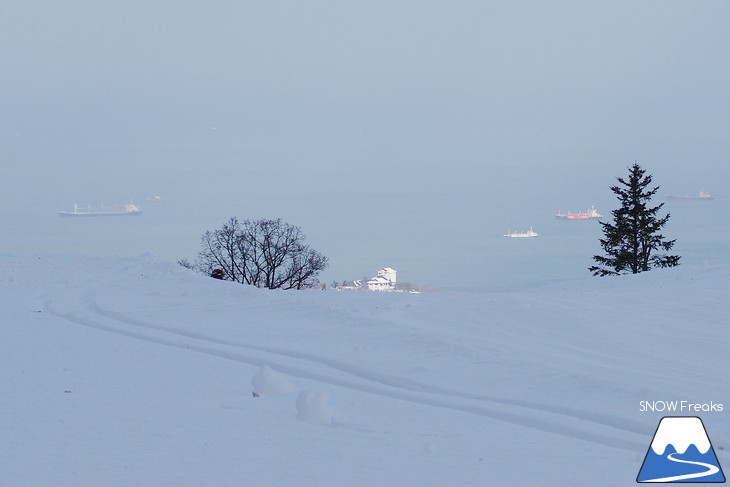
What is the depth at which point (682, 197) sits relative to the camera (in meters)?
156

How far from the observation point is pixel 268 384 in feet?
34.7

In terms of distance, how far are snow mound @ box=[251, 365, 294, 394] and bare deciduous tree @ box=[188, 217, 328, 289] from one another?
3041 centimetres

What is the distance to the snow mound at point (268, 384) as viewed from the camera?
10.6 m

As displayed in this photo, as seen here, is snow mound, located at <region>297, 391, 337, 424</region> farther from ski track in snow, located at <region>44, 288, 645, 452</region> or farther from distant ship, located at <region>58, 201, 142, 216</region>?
distant ship, located at <region>58, 201, 142, 216</region>

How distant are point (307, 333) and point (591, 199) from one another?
143391 millimetres

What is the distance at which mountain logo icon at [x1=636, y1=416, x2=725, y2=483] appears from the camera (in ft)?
24.5

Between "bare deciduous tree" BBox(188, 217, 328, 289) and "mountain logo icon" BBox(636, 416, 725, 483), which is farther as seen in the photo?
"bare deciduous tree" BBox(188, 217, 328, 289)

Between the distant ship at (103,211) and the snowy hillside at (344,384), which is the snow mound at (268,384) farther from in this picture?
the distant ship at (103,211)

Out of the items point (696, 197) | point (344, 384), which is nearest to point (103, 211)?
point (696, 197)

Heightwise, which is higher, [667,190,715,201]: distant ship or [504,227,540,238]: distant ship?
[667,190,715,201]: distant ship

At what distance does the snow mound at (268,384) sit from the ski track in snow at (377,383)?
108cm

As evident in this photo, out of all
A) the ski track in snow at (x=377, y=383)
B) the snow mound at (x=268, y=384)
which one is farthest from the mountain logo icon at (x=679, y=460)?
the snow mound at (x=268, y=384)

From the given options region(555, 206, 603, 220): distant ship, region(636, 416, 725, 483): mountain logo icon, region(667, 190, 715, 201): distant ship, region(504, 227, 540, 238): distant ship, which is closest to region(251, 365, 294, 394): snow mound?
region(636, 416, 725, 483): mountain logo icon

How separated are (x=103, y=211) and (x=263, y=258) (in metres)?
104
